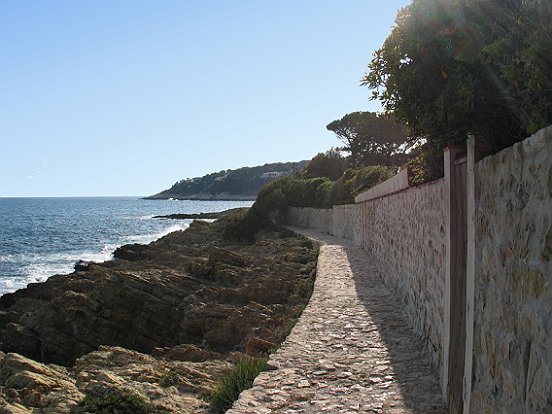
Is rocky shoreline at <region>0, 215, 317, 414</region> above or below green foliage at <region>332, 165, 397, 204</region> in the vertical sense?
below

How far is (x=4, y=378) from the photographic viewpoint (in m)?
7.54

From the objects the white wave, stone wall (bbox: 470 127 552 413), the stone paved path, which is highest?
stone wall (bbox: 470 127 552 413)

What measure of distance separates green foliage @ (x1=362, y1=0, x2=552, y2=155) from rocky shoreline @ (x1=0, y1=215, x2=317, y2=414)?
13.1ft

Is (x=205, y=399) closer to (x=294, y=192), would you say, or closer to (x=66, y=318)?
(x=66, y=318)

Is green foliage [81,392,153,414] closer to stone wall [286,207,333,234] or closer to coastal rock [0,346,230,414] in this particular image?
coastal rock [0,346,230,414]

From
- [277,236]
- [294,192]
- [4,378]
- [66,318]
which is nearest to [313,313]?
[4,378]

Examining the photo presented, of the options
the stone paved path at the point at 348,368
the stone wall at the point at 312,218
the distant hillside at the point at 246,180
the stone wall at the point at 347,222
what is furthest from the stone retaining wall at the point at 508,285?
the distant hillside at the point at 246,180

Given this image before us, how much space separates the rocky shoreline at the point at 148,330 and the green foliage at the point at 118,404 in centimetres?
6

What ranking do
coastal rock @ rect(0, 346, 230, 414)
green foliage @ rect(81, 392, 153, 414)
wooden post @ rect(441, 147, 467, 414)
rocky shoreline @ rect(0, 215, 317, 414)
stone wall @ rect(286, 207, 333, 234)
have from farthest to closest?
stone wall @ rect(286, 207, 333, 234) < rocky shoreline @ rect(0, 215, 317, 414) < coastal rock @ rect(0, 346, 230, 414) < green foliage @ rect(81, 392, 153, 414) < wooden post @ rect(441, 147, 467, 414)

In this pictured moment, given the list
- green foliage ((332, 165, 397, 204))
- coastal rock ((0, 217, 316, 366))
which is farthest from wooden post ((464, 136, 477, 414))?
green foliage ((332, 165, 397, 204))

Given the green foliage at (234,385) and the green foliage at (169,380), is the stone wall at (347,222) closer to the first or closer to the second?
the green foliage at (169,380)

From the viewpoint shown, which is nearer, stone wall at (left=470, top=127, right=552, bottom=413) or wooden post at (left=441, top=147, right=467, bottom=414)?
stone wall at (left=470, top=127, right=552, bottom=413)

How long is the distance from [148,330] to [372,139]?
1374 inches

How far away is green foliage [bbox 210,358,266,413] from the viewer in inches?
244
